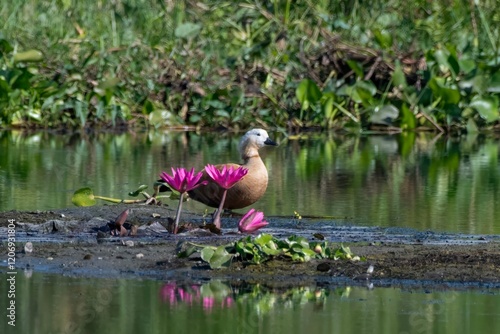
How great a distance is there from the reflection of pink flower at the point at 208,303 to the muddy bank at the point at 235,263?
1.32 ft

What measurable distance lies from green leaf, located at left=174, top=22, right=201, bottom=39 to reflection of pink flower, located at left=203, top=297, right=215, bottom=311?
41.1 feet

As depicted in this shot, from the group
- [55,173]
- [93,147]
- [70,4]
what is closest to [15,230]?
[55,173]

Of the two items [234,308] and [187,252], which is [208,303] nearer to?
[234,308]

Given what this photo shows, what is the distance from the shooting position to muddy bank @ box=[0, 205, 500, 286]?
5.46 meters

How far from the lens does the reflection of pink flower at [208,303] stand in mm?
4875

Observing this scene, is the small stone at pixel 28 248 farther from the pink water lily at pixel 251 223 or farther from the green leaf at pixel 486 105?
the green leaf at pixel 486 105

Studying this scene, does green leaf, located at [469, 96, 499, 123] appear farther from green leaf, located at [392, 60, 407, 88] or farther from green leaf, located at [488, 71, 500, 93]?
green leaf, located at [392, 60, 407, 88]

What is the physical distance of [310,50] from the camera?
1700 centimetres

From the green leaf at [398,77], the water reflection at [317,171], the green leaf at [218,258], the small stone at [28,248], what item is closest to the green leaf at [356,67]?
the green leaf at [398,77]

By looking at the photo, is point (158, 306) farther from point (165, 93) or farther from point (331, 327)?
point (165, 93)

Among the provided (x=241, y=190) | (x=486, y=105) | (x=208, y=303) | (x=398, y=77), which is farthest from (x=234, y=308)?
(x=486, y=105)

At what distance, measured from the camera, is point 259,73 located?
16719 mm

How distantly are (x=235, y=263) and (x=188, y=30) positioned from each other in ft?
39.5

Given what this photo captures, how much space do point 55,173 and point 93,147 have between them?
2.90m
